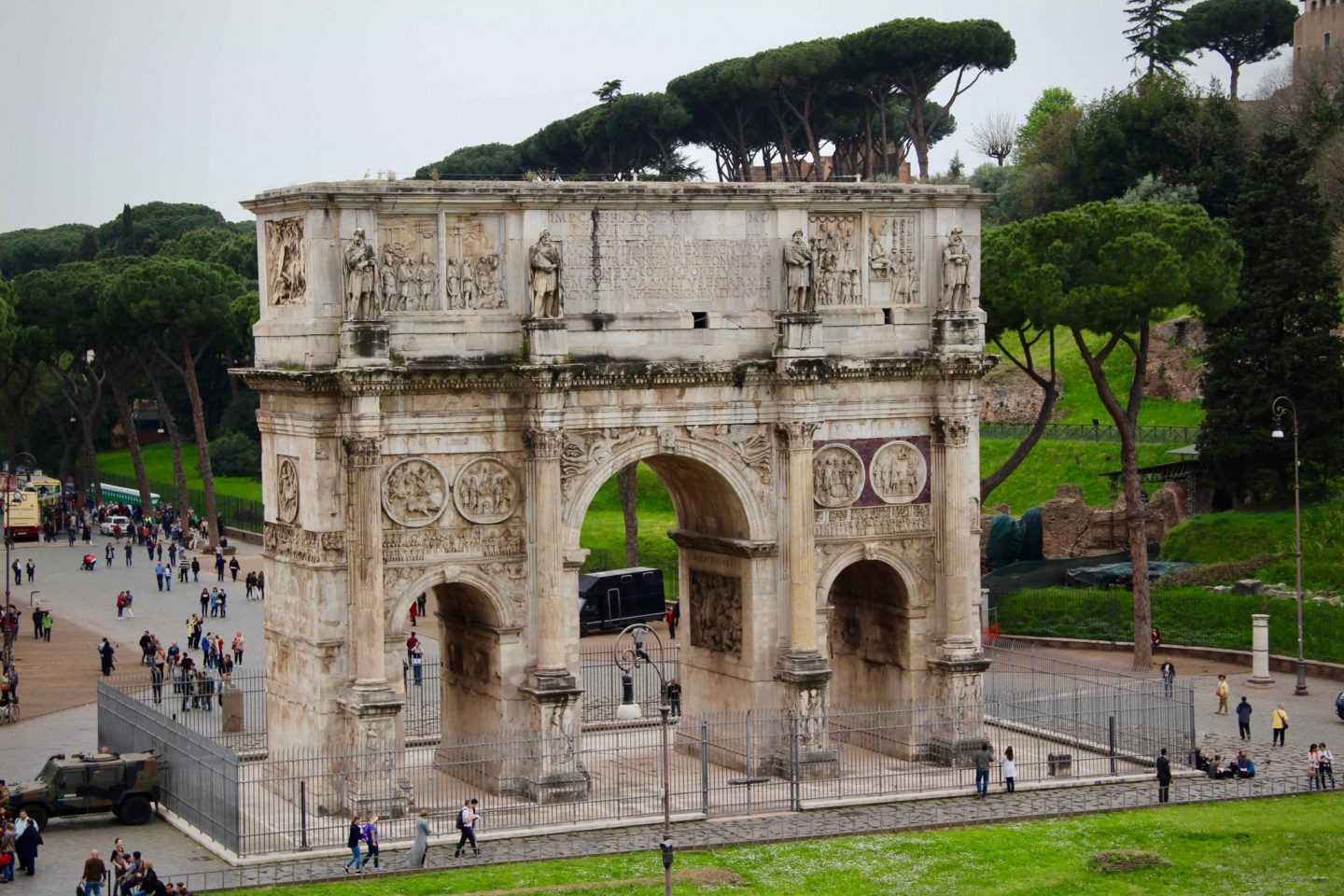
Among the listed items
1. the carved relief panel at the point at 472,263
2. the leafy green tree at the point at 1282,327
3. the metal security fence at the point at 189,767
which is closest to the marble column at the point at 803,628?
the carved relief panel at the point at 472,263

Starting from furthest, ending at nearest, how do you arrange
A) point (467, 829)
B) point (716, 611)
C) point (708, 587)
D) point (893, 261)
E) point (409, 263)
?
point (708, 587)
point (716, 611)
point (893, 261)
point (409, 263)
point (467, 829)

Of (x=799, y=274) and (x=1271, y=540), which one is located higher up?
(x=799, y=274)

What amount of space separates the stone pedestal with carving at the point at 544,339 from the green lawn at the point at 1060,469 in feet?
113

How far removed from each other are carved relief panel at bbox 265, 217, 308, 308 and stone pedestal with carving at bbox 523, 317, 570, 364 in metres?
4.12

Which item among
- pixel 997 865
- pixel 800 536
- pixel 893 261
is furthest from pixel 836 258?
pixel 997 865

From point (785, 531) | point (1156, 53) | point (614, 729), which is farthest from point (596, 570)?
point (1156, 53)

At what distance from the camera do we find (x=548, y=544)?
127 ft

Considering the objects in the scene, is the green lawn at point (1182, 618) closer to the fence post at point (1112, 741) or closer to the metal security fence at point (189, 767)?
the fence post at point (1112, 741)

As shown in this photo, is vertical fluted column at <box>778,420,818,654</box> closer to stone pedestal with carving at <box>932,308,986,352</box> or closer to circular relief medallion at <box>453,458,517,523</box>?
stone pedestal with carving at <box>932,308,986,352</box>

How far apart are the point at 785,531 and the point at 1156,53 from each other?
69.7 meters

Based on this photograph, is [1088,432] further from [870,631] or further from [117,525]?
[117,525]

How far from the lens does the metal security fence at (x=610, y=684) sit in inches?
1858

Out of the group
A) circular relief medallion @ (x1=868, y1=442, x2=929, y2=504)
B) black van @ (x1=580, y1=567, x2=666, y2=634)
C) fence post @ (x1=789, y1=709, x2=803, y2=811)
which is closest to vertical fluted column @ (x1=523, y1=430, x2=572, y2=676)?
fence post @ (x1=789, y1=709, x2=803, y2=811)

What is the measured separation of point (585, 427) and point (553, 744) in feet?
19.2
